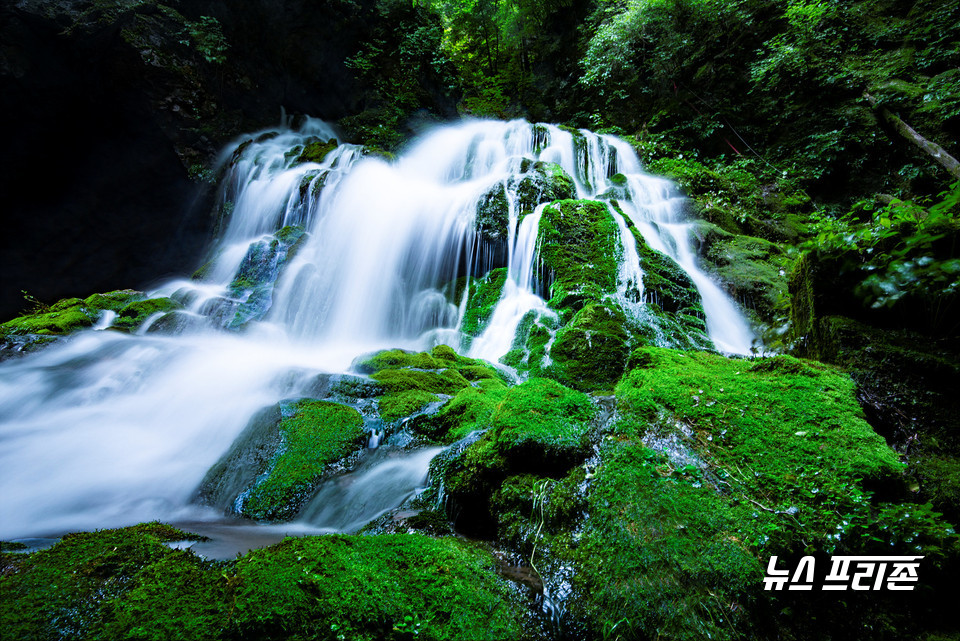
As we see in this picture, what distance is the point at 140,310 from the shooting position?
26.4 feet

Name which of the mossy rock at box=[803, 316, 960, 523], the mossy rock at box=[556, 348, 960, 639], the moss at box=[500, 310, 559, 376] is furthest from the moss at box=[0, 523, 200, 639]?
the moss at box=[500, 310, 559, 376]

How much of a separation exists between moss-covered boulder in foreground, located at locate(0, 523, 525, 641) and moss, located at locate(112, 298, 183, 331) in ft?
25.4

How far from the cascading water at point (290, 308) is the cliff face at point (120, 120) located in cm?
186

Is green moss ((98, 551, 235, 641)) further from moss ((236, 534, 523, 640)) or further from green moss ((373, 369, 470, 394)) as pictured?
green moss ((373, 369, 470, 394))

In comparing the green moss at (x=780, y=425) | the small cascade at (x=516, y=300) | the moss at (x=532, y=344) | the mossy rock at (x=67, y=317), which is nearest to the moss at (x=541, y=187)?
the small cascade at (x=516, y=300)

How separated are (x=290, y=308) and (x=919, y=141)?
45.7 feet

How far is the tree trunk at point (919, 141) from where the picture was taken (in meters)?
6.72

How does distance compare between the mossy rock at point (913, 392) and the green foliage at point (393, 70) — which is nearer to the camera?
the mossy rock at point (913, 392)

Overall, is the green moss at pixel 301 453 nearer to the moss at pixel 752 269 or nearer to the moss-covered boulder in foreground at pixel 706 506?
the moss-covered boulder in foreground at pixel 706 506

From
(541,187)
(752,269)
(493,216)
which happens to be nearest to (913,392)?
(752,269)

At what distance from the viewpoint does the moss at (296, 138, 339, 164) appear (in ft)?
44.5

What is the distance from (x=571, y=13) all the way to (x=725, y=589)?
23545 mm

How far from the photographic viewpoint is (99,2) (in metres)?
11.9

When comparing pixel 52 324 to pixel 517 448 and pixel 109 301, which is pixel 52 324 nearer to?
pixel 109 301
